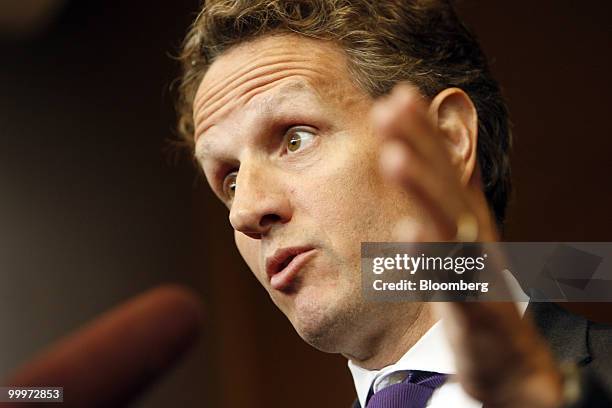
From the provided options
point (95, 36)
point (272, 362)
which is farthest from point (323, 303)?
point (95, 36)

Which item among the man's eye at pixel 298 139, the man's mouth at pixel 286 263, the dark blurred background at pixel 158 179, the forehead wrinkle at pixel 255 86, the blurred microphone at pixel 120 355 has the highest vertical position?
the blurred microphone at pixel 120 355

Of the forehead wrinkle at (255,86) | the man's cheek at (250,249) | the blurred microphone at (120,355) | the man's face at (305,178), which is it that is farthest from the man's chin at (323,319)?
the blurred microphone at (120,355)

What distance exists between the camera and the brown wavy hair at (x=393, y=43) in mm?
1004

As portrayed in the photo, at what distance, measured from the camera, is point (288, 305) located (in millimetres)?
910

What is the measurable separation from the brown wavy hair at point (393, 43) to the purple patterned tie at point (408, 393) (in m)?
0.31

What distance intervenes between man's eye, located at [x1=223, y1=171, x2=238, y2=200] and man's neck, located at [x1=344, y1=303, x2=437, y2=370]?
0.91ft

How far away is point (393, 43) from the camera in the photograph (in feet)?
3.39

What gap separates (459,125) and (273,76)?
0.23m

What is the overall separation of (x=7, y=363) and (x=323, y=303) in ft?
1.78

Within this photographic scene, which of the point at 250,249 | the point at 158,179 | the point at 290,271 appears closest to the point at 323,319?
the point at 290,271

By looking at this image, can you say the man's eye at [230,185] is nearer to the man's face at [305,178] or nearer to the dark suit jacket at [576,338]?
the man's face at [305,178]

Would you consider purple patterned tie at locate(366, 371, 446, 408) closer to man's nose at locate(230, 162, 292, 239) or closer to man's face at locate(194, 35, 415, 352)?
man's face at locate(194, 35, 415, 352)

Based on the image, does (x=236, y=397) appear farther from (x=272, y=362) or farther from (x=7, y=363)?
(x=7, y=363)

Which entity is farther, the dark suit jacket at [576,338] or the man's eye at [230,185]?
the man's eye at [230,185]
